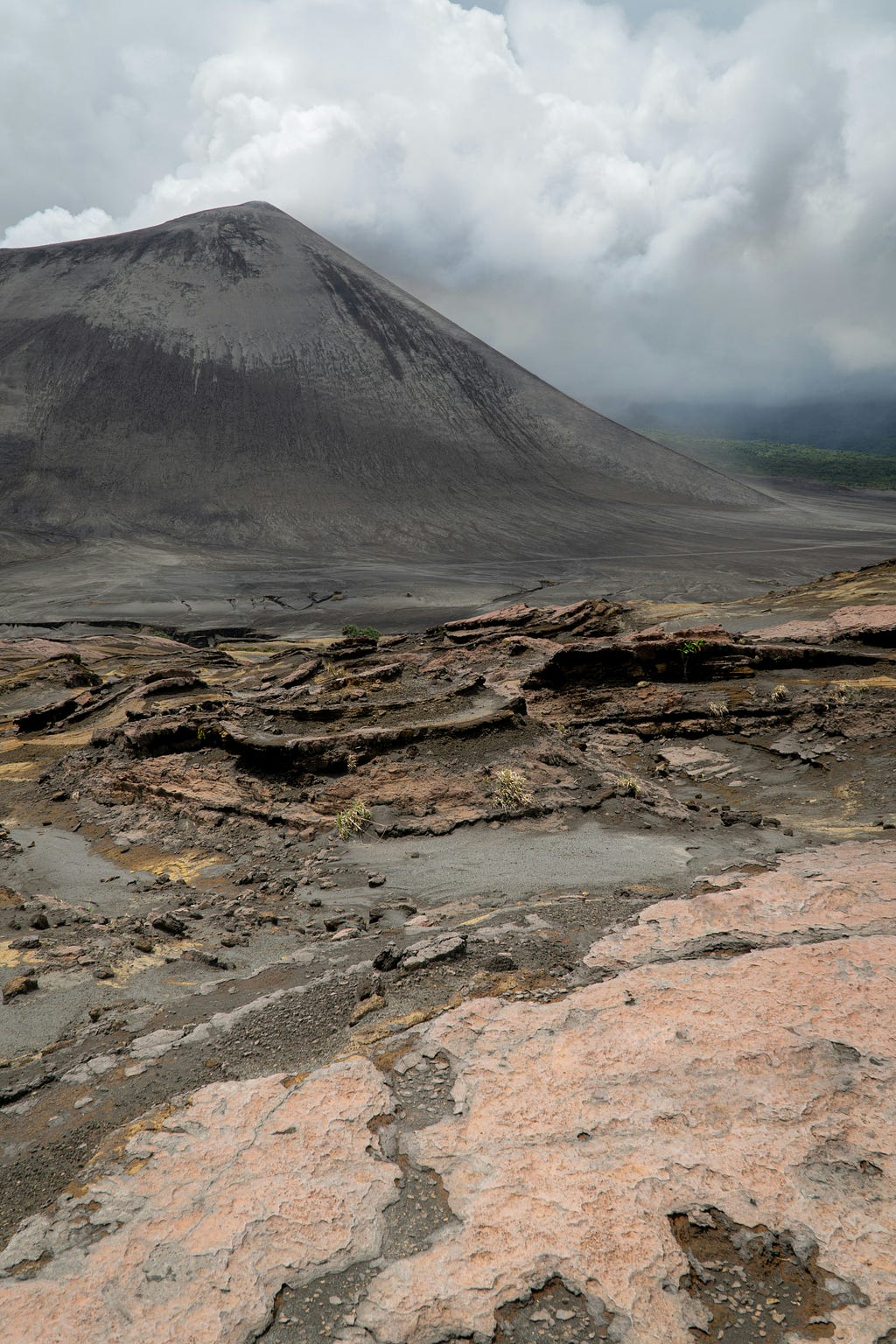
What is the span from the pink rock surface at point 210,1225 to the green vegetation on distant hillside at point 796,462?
124539 millimetres

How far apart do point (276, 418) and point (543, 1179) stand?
7988cm

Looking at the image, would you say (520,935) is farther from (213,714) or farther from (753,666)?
(753,666)

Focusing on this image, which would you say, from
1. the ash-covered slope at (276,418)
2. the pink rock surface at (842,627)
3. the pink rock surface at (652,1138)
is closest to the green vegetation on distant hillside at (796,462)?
the ash-covered slope at (276,418)

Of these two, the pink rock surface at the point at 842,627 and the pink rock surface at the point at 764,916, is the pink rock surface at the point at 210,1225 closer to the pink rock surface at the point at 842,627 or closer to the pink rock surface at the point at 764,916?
the pink rock surface at the point at 764,916

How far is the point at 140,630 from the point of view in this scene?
1363 inches

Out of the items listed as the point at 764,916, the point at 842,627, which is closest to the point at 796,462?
the point at 842,627

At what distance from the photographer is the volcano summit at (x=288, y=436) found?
6053 cm

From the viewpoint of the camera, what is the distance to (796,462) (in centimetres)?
12638

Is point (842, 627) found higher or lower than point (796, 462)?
lower

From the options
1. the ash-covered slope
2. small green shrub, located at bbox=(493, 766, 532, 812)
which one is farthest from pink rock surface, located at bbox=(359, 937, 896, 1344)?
the ash-covered slope

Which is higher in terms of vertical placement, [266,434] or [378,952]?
[266,434]

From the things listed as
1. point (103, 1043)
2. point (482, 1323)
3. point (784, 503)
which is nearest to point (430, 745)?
point (103, 1043)

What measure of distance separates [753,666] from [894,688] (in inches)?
75.4

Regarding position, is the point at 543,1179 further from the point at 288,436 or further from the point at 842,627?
the point at 288,436
